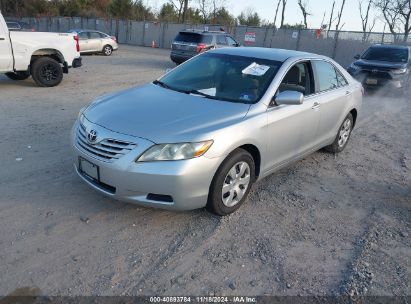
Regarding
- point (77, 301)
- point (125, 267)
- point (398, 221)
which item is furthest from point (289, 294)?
point (398, 221)

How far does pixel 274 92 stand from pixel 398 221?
1919 millimetres

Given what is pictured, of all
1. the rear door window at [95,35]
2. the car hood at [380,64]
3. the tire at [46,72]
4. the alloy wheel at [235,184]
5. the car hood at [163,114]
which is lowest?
the alloy wheel at [235,184]

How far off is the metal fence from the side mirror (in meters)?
21.2

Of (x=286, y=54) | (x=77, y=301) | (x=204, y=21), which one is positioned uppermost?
(x=204, y=21)

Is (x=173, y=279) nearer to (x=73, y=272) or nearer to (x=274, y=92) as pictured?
(x=73, y=272)

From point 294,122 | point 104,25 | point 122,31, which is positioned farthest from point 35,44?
point 104,25

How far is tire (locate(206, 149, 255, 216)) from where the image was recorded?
3576mm

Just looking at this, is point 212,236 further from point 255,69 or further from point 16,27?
point 16,27

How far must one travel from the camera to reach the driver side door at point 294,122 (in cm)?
412

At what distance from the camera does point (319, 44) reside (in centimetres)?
2492

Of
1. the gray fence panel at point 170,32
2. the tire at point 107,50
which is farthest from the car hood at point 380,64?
the gray fence panel at point 170,32

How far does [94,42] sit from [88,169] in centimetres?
1859

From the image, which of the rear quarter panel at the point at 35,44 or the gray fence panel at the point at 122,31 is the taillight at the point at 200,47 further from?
the gray fence panel at the point at 122,31

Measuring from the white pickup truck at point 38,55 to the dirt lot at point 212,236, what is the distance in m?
4.71
